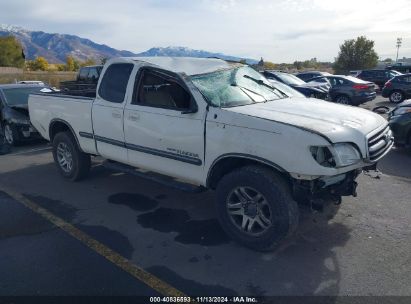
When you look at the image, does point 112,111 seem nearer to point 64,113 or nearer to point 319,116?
point 64,113

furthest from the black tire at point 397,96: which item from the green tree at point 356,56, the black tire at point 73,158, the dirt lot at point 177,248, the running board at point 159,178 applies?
the green tree at point 356,56

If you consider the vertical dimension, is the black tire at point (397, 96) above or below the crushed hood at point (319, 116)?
below

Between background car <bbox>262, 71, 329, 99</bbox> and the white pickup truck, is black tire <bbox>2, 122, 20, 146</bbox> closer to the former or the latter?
the white pickup truck

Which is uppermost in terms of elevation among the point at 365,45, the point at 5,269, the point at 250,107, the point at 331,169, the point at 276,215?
the point at 365,45

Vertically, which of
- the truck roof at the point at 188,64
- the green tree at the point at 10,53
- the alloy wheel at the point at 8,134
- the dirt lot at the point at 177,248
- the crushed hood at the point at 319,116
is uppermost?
the green tree at the point at 10,53

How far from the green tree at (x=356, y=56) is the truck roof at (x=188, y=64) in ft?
174

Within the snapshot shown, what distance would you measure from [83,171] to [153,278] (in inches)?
130

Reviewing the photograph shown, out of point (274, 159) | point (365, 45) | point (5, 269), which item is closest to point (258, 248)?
point (274, 159)

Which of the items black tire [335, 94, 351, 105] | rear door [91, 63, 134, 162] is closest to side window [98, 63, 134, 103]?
rear door [91, 63, 134, 162]

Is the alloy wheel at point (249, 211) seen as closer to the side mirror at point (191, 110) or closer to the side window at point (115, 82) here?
the side mirror at point (191, 110)

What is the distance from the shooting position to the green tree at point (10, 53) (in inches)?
2628

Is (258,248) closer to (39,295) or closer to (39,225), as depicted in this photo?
(39,295)

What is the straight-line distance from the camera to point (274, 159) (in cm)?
346

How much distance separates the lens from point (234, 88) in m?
4.44
